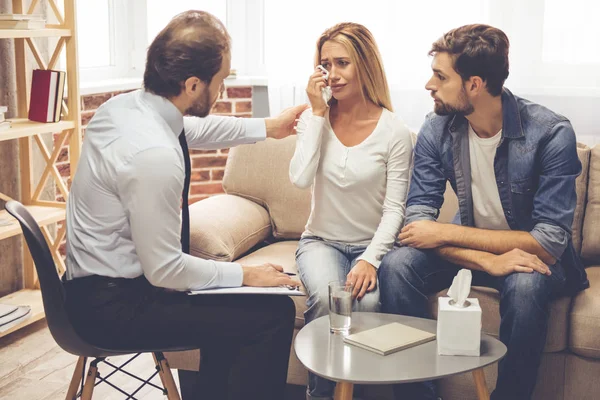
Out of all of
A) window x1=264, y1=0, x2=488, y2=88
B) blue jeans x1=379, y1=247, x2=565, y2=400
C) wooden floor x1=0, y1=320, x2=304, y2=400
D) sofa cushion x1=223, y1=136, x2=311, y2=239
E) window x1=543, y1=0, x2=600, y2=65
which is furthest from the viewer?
window x1=264, y1=0, x2=488, y2=88

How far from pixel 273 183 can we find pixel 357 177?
525 mm

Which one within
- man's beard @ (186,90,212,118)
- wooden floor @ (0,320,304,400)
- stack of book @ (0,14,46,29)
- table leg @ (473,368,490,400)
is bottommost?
wooden floor @ (0,320,304,400)

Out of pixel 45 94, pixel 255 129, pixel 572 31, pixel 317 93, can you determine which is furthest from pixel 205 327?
pixel 572 31

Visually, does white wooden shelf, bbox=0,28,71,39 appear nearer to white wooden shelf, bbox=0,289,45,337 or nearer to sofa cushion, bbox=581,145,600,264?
white wooden shelf, bbox=0,289,45,337

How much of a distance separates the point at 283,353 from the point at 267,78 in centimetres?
224

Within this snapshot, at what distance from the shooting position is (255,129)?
8.31 ft

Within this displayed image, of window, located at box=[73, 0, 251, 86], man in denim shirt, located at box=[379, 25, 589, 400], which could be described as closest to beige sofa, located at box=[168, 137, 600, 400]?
man in denim shirt, located at box=[379, 25, 589, 400]

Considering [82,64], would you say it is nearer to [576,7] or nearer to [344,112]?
[344,112]

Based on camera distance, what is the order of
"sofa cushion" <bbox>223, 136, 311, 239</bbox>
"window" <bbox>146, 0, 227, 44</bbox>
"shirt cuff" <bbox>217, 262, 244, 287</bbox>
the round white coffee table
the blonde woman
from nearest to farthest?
the round white coffee table < "shirt cuff" <bbox>217, 262, 244, 287</bbox> < the blonde woman < "sofa cushion" <bbox>223, 136, 311, 239</bbox> < "window" <bbox>146, 0, 227, 44</bbox>

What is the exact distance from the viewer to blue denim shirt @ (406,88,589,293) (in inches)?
92.4

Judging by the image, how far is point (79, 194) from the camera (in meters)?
1.91

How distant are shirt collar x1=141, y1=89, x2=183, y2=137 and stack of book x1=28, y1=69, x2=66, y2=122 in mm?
1351

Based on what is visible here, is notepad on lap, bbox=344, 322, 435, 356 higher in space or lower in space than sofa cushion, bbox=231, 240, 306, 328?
higher

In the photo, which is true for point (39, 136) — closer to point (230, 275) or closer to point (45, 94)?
point (45, 94)
